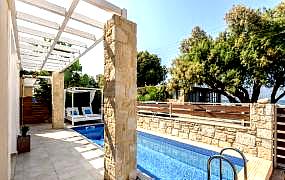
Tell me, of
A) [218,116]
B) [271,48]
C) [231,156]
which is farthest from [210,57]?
[231,156]

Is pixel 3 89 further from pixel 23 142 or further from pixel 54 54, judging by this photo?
pixel 54 54

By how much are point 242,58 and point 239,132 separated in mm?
9605

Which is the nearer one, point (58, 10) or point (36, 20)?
point (58, 10)

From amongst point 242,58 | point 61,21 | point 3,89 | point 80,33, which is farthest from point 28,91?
point 3,89

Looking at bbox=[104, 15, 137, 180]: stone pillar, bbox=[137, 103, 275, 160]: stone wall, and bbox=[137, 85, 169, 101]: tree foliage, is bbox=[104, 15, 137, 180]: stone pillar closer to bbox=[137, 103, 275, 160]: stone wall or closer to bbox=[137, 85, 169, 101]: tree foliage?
bbox=[137, 103, 275, 160]: stone wall

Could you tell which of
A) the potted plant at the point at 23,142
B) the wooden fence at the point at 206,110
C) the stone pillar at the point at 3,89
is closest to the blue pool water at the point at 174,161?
the wooden fence at the point at 206,110

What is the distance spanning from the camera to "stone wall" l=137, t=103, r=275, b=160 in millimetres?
6738

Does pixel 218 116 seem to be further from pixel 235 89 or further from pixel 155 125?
pixel 235 89

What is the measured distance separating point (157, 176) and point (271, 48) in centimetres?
1242

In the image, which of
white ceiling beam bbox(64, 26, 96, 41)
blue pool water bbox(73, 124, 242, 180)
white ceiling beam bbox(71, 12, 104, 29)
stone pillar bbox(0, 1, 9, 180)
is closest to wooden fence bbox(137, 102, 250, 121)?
blue pool water bbox(73, 124, 242, 180)

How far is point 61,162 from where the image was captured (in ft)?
20.7

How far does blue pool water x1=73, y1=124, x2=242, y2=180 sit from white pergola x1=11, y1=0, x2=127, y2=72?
434 cm

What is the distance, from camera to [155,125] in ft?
39.7

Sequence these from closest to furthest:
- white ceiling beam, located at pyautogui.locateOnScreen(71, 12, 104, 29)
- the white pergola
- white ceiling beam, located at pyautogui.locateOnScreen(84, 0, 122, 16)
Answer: white ceiling beam, located at pyautogui.locateOnScreen(84, 0, 122, 16), the white pergola, white ceiling beam, located at pyautogui.locateOnScreen(71, 12, 104, 29)
